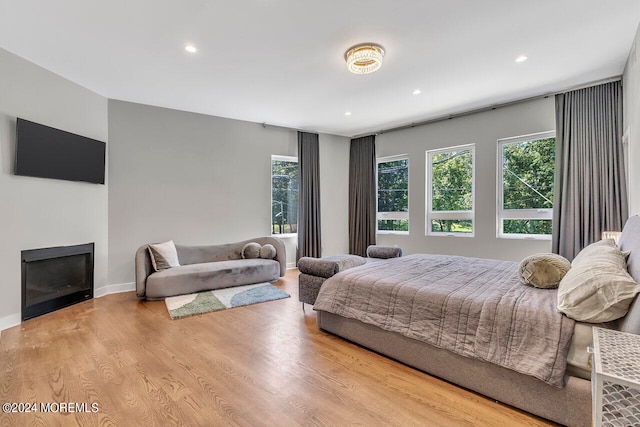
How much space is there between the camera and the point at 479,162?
4.66m

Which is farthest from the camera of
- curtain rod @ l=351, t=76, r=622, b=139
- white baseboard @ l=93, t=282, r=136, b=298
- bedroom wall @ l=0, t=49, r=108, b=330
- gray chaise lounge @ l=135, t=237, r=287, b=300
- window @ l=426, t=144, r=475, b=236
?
window @ l=426, t=144, r=475, b=236

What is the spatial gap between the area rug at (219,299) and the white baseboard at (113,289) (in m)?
0.95

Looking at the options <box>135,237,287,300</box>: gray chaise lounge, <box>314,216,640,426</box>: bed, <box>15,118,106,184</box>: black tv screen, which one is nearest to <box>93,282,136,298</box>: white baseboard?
<box>135,237,287,300</box>: gray chaise lounge

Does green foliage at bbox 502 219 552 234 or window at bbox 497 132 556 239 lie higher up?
window at bbox 497 132 556 239

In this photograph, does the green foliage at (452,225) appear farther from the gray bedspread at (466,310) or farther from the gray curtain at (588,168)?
the gray bedspread at (466,310)

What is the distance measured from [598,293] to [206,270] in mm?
4040

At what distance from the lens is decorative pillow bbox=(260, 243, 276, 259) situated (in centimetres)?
491

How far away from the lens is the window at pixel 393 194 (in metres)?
5.74

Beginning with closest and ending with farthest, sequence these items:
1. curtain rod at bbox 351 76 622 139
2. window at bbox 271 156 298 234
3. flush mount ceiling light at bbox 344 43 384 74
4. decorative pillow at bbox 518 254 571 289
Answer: decorative pillow at bbox 518 254 571 289, flush mount ceiling light at bbox 344 43 384 74, curtain rod at bbox 351 76 622 139, window at bbox 271 156 298 234

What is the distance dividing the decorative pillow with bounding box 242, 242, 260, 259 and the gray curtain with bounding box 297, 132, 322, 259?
1042 mm

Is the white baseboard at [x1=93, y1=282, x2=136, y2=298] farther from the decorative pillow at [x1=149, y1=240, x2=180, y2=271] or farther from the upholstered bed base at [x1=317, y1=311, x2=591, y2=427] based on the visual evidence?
the upholstered bed base at [x1=317, y1=311, x2=591, y2=427]

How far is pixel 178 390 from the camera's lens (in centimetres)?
185

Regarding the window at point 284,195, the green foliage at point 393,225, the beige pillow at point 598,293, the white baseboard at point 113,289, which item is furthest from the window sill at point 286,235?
the beige pillow at point 598,293

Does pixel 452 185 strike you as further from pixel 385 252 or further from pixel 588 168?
pixel 385 252
